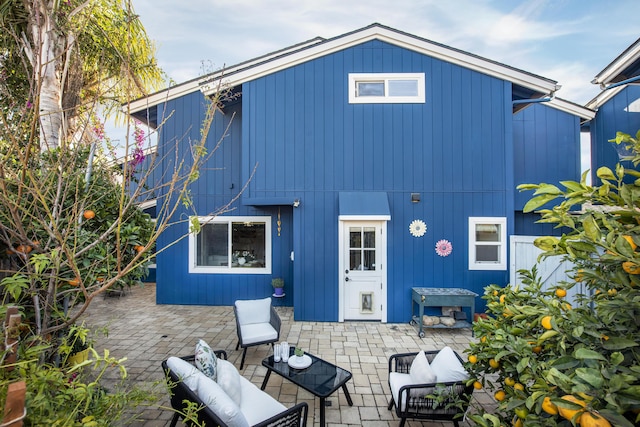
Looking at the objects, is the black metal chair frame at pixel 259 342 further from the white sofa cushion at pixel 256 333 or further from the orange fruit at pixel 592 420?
the orange fruit at pixel 592 420

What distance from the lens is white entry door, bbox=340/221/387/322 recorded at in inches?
229

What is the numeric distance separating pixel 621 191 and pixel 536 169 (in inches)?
310

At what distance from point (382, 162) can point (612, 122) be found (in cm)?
631

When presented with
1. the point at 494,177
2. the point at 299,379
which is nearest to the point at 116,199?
the point at 299,379

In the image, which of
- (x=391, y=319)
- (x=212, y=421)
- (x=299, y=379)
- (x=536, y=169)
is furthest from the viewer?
(x=536, y=169)

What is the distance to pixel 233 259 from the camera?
273 inches

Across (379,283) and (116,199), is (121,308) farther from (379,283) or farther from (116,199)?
(379,283)

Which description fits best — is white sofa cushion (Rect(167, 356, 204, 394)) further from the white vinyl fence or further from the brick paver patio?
the white vinyl fence

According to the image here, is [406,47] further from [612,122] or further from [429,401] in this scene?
[429,401]

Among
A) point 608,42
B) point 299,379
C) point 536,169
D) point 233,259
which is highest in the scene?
point 608,42

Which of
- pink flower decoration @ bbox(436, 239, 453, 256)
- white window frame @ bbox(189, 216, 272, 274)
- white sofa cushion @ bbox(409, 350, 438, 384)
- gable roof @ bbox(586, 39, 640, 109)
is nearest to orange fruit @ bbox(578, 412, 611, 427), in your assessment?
white sofa cushion @ bbox(409, 350, 438, 384)

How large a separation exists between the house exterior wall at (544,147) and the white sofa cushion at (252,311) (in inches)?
266

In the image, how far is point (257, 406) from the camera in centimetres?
249

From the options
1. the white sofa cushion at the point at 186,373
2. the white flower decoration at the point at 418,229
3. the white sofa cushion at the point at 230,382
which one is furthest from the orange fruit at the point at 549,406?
the white flower decoration at the point at 418,229
